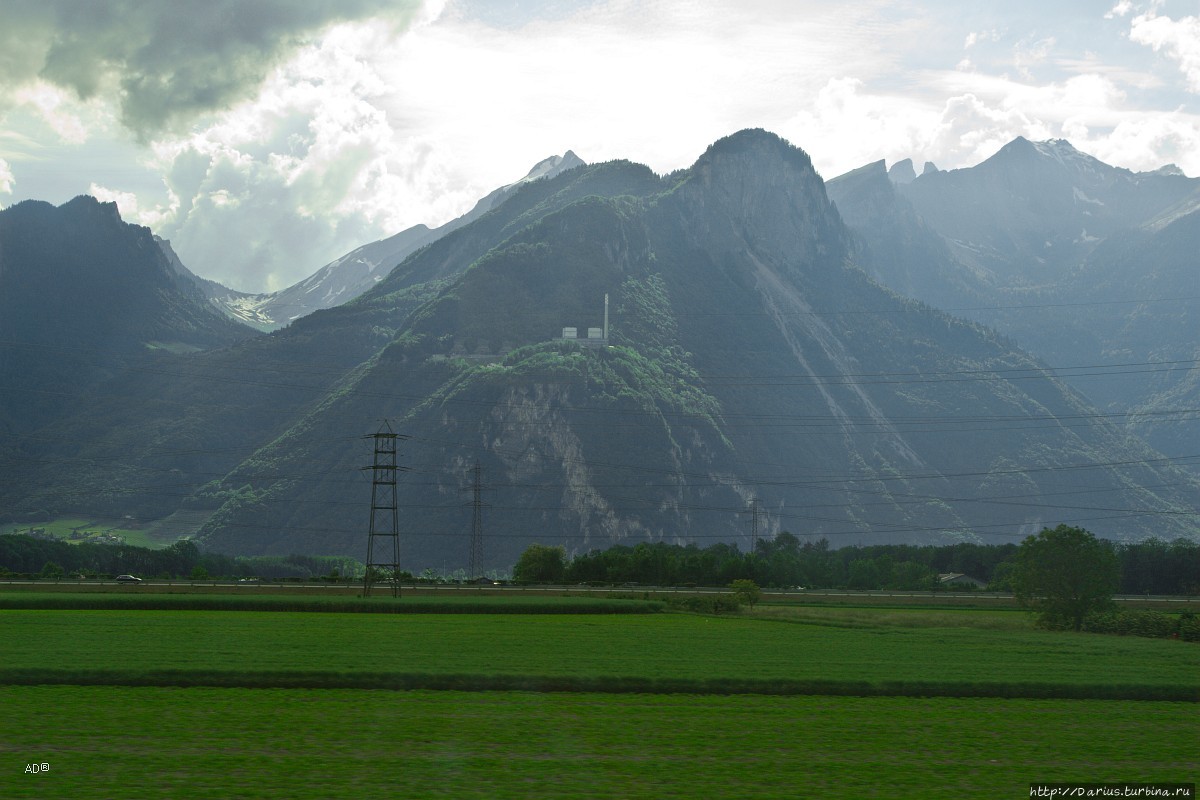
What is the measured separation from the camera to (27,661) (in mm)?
51625

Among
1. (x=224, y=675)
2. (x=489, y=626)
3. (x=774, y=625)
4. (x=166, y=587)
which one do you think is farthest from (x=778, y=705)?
(x=166, y=587)

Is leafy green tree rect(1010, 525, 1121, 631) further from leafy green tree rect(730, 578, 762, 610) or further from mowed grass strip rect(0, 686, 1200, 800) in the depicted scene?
mowed grass strip rect(0, 686, 1200, 800)

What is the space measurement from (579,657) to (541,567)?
126541 millimetres

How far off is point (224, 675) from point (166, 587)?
89.4 m

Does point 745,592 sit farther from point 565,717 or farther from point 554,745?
point 554,745

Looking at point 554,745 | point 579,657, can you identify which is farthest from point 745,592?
point 554,745

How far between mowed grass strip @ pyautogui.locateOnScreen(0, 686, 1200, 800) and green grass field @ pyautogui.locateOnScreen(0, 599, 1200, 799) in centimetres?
13

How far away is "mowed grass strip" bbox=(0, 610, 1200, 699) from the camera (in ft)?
165

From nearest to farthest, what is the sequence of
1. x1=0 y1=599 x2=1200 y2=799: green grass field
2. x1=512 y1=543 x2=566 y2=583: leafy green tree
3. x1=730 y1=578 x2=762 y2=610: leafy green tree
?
x1=0 y1=599 x2=1200 y2=799: green grass field
x1=730 y1=578 x2=762 y2=610: leafy green tree
x1=512 y1=543 x2=566 y2=583: leafy green tree

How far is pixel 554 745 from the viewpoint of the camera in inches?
1427

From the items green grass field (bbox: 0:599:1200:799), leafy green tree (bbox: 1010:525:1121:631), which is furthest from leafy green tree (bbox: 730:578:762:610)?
green grass field (bbox: 0:599:1200:799)

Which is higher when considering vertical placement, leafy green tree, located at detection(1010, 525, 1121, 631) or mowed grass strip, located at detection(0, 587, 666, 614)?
leafy green tree, located at detection(1010, 525, 1121, 631)

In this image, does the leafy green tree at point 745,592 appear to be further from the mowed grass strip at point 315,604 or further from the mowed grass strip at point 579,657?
the mowed grass strip at point 579,657

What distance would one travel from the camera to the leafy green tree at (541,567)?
18350 cm
